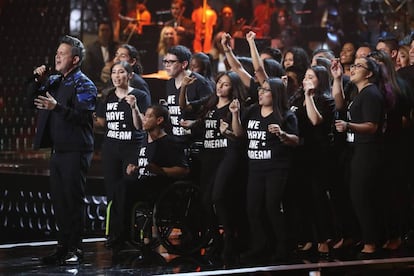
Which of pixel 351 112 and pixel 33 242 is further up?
pixel 351 112

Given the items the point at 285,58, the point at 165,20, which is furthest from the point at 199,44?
the point at 285,58

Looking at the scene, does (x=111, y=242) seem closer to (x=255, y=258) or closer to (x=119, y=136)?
(x=119, y=136)

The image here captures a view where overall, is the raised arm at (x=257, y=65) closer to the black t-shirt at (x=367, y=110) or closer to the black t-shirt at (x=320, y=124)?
the black t-shirt at (x=320, y=124)

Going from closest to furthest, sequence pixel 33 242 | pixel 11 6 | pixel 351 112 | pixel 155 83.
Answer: pixel 351 112, pixel 33 242, pixel 155 83, pixel 11 6

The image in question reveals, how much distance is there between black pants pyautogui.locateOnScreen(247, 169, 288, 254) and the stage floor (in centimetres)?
24

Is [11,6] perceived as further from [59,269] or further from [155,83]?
Result: [59,269]

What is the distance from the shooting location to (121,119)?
269 inches

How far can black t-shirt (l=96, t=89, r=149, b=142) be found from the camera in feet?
22.4

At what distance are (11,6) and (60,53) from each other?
14.3ft

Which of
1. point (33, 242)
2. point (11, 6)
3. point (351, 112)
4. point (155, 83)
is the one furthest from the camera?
point (11, 6)

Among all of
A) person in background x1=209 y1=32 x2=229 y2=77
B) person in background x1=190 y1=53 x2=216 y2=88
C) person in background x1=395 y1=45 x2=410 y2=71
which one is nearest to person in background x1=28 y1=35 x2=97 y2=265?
person in background x1=190 y1=53 x2=216 y2=88

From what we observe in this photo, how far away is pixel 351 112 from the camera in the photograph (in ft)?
21.5

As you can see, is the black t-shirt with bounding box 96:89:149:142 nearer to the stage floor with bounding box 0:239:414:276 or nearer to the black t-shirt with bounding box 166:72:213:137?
the black t-shirt with bounding box 166:72:213:137

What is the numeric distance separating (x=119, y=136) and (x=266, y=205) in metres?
1.15
